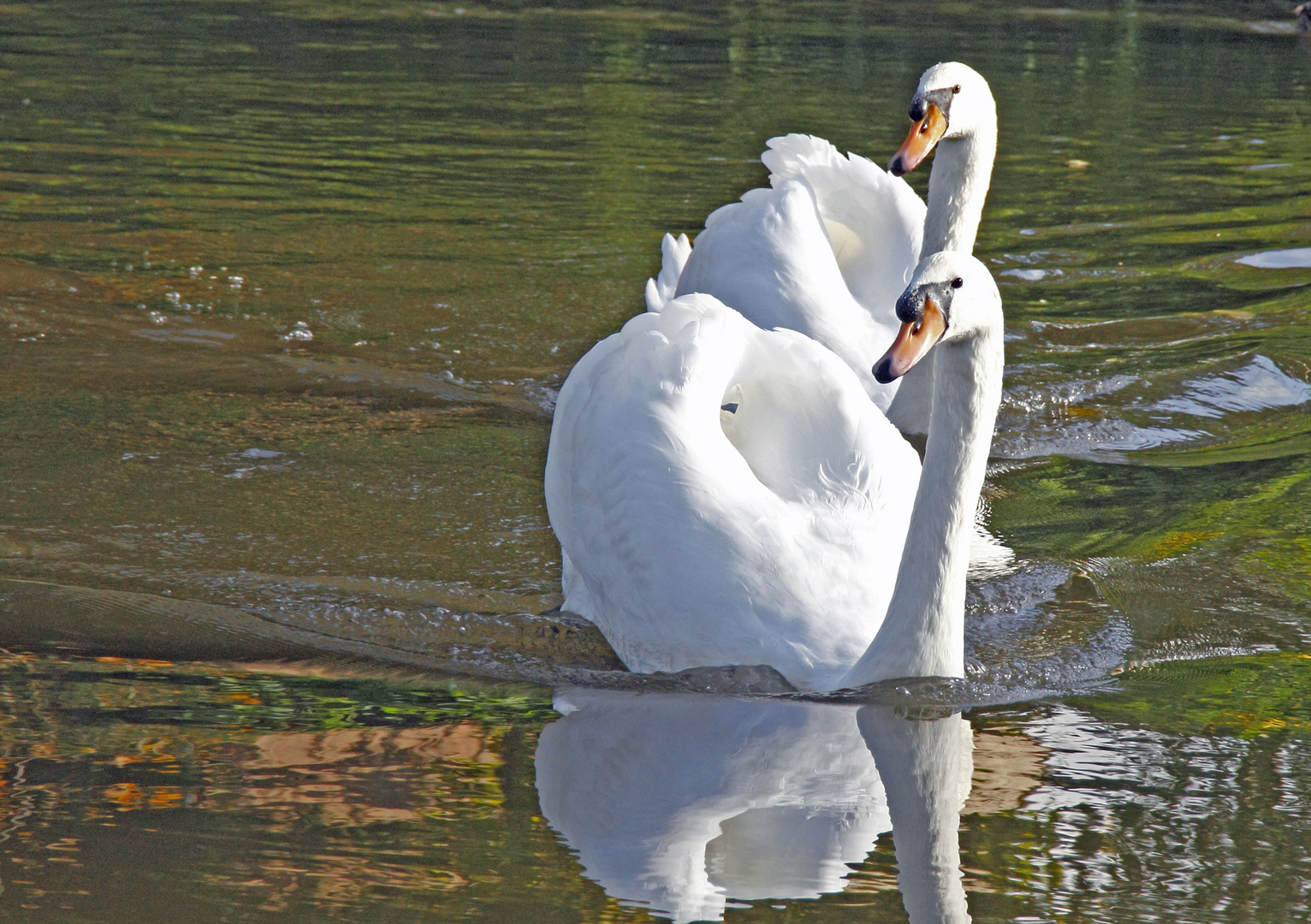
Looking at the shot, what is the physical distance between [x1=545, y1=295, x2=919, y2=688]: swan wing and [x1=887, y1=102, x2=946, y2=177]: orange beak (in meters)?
1.09

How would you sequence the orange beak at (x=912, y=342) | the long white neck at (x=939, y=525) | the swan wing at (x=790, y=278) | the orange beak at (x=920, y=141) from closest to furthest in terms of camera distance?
the orange beak at (x=912, y=342) → the long white neck at (x=939, y=525) → the orange beak at (x=920, y=141) → the swan wing at (x=790, y=278)

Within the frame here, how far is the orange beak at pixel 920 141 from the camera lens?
535 centimetres

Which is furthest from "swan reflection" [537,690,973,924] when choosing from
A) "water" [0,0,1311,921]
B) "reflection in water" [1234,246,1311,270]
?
"reflection in water" [1234,246,1311,270]

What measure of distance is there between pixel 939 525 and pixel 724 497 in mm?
598

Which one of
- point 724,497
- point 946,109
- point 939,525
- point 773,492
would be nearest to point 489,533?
point 773,492

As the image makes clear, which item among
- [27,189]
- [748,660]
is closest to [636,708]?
[748,660]

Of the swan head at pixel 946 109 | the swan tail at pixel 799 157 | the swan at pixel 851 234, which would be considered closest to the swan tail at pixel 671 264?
the swan at pixel 851 234

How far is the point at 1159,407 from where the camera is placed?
6.42 metres

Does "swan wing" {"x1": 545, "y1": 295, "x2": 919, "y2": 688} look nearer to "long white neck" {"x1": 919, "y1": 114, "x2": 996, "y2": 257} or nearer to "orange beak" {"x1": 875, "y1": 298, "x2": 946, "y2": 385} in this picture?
"orange beak" {"x1": 875, "y1": 298, "x2": 946, "y2": 385}

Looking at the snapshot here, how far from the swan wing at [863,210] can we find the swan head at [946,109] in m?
0.71

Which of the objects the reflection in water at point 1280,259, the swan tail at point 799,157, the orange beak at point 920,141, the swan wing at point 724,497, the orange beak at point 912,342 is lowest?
the reflection in water at point 1280,259

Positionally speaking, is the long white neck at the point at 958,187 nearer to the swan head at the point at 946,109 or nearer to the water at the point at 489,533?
the swan head at the point at 946,109

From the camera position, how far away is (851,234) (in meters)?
6.79

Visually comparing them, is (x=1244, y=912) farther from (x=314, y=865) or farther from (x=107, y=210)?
(x=107, y=210)
